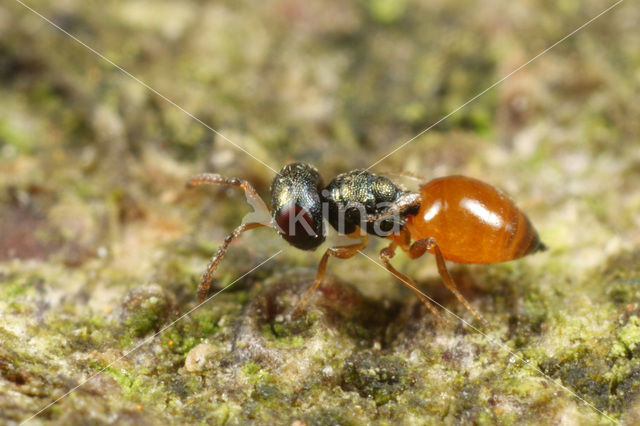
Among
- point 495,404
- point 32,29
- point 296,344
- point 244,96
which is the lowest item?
point 495,404

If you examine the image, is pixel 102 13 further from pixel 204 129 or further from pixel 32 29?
pixel 204 129

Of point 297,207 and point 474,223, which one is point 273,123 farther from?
point 474,223

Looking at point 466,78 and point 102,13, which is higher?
point 102,13

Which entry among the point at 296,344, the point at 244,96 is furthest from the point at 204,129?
the point at 296,344

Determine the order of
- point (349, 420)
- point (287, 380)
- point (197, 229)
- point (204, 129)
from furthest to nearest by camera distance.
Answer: point (204, 129) < point (197, 229) < point (287, 380) < point (349, 420)

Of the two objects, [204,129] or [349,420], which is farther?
[204,129]

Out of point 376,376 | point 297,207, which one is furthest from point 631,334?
point 297,207
